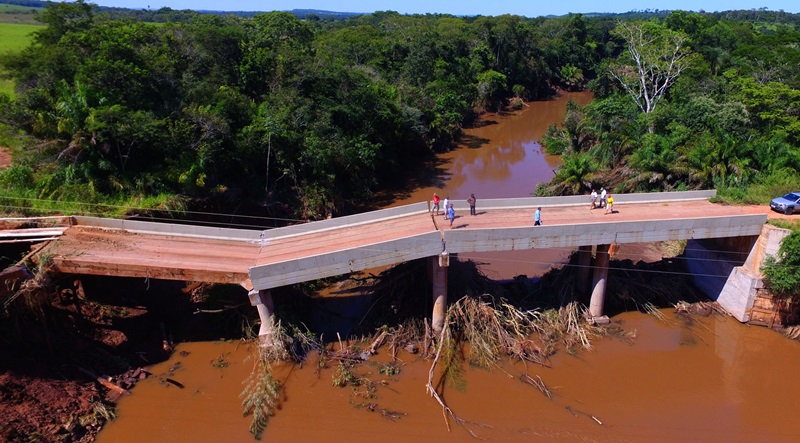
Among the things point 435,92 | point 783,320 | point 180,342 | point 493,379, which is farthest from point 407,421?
point 435,92

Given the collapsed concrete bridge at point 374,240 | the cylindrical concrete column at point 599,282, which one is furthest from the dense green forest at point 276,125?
the cylindrical concrete column at point 599,282

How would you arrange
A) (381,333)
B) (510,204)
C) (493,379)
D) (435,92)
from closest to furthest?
(493,379), (381,333), (510,204), (435,92)

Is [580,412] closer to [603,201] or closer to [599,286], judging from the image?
[599,286]

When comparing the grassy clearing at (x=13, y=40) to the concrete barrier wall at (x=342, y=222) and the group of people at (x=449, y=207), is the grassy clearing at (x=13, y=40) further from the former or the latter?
the group of people at (x=449, y=207)

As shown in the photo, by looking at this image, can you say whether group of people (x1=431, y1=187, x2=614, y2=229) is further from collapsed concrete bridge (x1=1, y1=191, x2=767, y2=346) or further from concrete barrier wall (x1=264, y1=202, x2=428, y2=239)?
concrete barrier wall (x1=264, y1=202, x2=428, y2=239)

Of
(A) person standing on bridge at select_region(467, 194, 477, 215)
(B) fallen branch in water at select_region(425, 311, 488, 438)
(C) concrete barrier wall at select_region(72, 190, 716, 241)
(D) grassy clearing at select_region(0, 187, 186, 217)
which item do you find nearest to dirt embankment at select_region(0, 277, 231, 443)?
(C) concrete barrier wall at select_region(72, 190, 716, 241)

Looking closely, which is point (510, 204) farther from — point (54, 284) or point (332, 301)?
point (54, 284)

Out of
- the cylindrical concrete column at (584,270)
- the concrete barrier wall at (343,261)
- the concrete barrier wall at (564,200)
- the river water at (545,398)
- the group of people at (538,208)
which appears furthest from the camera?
the concrete barrier wall at (564,200)

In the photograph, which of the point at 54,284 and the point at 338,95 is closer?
the point at 54,284
